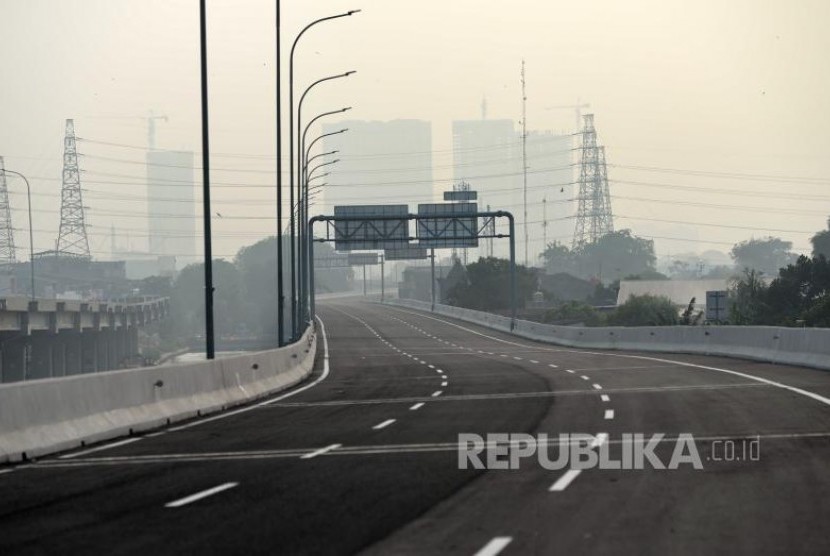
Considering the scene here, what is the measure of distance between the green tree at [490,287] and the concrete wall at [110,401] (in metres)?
132

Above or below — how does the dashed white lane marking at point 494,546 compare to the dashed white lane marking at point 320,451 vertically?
above

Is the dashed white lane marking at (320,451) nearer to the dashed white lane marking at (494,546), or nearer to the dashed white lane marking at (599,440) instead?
the dashed white lane marking at (599,440)

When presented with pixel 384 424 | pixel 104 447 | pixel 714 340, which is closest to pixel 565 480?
pixel 104 447

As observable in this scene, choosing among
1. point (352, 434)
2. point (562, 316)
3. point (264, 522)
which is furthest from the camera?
point (562, 316)

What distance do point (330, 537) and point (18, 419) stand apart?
932 centimetres

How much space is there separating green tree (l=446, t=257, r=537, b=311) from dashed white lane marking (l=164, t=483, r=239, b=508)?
148 m

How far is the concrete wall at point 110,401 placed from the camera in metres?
19.6

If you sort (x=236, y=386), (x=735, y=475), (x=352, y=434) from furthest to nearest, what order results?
1. (x=236, y=386)
2. (x=352, y=434)
3. (x=735, y=475)

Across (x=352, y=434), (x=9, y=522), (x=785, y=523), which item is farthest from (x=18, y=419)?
(x=785, y=523)

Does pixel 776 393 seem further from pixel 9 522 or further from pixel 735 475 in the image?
pixel 9 522

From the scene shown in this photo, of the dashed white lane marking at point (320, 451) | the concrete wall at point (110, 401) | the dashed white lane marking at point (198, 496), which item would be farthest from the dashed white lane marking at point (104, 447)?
the dashed white lane marking at point (198, 496)

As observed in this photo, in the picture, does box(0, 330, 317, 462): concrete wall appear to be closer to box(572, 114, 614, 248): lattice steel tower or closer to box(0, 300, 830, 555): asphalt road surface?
box(0, 300, 830, 555): asphalt road surface

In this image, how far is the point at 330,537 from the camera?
37.6ft

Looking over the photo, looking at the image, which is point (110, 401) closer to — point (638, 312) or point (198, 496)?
point (198, 496)
